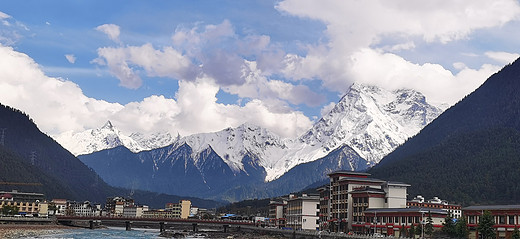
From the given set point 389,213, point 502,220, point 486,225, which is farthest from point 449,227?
point 389,213

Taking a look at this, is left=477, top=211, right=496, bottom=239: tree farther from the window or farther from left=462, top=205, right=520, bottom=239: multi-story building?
the window

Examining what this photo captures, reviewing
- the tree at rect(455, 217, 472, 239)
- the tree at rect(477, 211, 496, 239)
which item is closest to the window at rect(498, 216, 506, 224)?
the tree at rect(455, 217, 472, 239)

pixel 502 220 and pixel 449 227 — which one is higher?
pixel 502 220

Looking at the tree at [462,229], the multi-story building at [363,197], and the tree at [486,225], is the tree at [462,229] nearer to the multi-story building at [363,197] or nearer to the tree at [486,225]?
the tree at [486,225]

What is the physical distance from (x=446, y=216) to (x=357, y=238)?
29547mm

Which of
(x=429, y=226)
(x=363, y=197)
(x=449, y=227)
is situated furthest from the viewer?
(x=363, y=197)

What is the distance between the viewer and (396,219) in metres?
170

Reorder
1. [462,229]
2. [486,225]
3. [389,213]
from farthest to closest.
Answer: [389,213]
[462,229]
[486,225]

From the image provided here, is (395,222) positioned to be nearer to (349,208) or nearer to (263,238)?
(349,208)

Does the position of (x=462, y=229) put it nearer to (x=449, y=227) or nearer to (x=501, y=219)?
(x=449, y=227)

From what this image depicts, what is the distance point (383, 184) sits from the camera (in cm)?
19688

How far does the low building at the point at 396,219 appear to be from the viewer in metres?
163

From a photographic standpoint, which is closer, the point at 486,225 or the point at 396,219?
the point at 486,225

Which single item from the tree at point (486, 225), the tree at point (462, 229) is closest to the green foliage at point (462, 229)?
the tree at point (462, 229)
